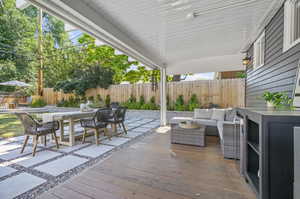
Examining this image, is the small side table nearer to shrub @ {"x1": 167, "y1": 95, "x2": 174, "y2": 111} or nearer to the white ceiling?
the white ceiling

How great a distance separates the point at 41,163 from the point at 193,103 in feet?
19.5

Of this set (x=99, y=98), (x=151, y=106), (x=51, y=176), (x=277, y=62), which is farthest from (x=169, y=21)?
(x=99, y=98)

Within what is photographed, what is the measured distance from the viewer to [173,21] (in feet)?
8.89

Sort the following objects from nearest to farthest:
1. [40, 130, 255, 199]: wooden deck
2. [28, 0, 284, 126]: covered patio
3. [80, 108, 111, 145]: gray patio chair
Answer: [40, 130, 255, 199]: wooden deck
[28, 0, 284, 126]: covered patio
[80, 108, 111, 145]: gray patio chair

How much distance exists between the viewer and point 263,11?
2.51 metres

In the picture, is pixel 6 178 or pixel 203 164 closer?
pixel 6 178

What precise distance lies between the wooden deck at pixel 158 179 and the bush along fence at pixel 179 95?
4296 mm

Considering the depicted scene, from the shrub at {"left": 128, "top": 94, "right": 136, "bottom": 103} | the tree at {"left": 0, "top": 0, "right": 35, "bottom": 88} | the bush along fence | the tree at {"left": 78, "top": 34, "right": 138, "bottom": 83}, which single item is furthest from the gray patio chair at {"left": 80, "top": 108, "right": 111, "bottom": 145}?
the tree at {"left": 0, "top": 0, "right": 35, "bottom": 88}

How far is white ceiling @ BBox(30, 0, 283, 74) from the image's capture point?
84.7 inches

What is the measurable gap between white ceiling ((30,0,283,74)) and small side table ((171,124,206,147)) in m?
2.31

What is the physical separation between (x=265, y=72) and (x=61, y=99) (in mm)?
12233

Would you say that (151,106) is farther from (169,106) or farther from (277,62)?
(277,62)

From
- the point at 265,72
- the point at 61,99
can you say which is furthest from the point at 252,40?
the point at 61,99

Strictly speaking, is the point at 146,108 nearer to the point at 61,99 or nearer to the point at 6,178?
the point at 6,178
